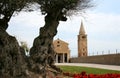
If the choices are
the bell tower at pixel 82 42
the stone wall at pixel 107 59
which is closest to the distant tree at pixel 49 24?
the stone wall at pixel 107 59

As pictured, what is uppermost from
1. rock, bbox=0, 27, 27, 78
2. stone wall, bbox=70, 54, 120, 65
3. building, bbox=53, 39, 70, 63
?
building, bbox=53, 39, 70, 63

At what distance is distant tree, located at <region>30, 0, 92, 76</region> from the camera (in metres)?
17.6

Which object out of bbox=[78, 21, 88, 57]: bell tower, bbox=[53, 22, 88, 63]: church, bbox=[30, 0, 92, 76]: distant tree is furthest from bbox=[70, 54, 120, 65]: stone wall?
bbox=[78, 21, 88, 57]: bell tower

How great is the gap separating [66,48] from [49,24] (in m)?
97.1

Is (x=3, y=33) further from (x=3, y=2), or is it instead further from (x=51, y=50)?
(x=51, y=50)

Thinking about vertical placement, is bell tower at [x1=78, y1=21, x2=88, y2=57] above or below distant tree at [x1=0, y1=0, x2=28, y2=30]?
above

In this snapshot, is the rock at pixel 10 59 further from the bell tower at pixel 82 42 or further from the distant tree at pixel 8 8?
the bell tower at pixel 82 42

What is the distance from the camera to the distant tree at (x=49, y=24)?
57.8 feet

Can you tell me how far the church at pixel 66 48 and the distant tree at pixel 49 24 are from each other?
290 ft

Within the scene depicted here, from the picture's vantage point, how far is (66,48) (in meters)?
116

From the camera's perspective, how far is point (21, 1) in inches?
649

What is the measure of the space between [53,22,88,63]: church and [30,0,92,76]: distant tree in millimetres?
88510

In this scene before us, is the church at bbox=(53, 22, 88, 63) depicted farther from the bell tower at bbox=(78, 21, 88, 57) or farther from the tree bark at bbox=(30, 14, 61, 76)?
the tree bark at bbox=(30, 14, 61, 76)

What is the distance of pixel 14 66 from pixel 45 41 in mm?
2541
